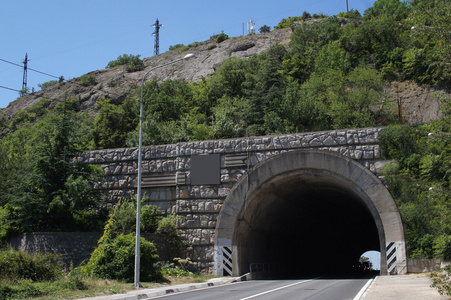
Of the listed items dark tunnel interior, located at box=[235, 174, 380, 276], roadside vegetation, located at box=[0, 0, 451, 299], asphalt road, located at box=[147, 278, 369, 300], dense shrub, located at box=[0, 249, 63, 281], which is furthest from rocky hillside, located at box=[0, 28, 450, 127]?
asphalt road, located at box=[147, 278, 369, 300]

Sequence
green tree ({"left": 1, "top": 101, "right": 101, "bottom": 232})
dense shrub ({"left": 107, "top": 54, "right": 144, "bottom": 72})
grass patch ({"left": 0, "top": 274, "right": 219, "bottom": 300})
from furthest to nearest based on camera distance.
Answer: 1. dense shrub ({"left": 107, "top": 54, "right": 144, "bottom": 72})
2. green tree ({"left": 1, "top": 101, "right": 101, "bottom": 232})
3. grass patch ({"left": 0, "top": 274, "right": 219, "bottom": 300})

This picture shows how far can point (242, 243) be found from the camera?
2061cm

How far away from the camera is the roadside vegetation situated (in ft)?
47.0

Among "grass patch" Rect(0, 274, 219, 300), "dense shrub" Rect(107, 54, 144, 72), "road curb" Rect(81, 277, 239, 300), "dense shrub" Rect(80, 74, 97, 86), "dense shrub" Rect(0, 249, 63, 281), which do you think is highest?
"dense shrub" Rect(107, 54, 144, 72)

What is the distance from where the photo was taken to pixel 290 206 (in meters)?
25.4

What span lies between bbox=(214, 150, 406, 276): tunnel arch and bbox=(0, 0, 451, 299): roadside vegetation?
89 centimetres

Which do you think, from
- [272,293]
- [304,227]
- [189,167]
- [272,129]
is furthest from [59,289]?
[304,227]

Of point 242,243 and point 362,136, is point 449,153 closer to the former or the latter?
point 362,136

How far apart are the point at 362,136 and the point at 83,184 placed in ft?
42.1

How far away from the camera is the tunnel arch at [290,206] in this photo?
57.9 ft

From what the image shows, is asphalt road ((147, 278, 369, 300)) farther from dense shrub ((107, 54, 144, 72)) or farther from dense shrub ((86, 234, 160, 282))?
dense shrub ((107, 54, 144, 72))

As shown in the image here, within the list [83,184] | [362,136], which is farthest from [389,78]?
[83,184]

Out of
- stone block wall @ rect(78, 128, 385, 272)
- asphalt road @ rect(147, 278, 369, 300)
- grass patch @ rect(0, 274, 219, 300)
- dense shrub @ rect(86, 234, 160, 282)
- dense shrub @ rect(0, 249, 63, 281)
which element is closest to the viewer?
grass patch @ rect(0, 274, 219, 300)

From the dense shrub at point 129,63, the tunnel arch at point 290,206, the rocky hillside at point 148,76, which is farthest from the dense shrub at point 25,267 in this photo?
the dense shrub at point 129,63
